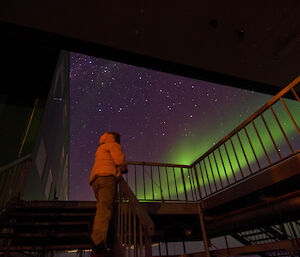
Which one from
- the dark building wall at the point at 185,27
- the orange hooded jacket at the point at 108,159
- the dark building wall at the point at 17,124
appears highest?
the dark building wall at the point at 185,27

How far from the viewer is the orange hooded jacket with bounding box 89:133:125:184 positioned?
2.87 meters

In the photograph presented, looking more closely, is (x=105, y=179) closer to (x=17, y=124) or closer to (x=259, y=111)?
(x=259, y=111)

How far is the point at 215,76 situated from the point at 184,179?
2.85 m

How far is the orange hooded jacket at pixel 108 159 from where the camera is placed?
2.87 m

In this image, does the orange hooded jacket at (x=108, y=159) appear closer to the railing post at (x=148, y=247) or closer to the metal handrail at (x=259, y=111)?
the railing post at (x=148, y=247)

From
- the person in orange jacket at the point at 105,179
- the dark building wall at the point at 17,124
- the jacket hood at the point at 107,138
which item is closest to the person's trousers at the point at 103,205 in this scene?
the person in orange jacket at the point at 105,179

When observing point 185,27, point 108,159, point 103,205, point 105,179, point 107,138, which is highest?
point 185,27

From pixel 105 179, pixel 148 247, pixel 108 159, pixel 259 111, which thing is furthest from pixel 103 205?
pixel 259 111

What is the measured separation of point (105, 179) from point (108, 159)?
32 cm

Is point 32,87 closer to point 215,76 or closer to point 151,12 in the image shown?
point 151,12

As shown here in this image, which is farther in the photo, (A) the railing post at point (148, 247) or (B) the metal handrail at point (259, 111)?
(B) the metal handrail at point (259, 111)

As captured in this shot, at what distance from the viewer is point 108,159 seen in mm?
3020

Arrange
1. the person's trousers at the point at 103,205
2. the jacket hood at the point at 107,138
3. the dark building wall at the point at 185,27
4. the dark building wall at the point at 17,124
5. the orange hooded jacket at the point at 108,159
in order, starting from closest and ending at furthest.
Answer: the person's trousers at the point at 103,205
the orange hooded jacket at the point at 108,159
the jacket hood at the point at 107,138
the dark building wall at the point at 185,27
the dark building wall at the point at 17,124

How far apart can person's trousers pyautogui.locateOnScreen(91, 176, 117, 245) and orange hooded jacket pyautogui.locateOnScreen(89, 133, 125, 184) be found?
84 millimetres
